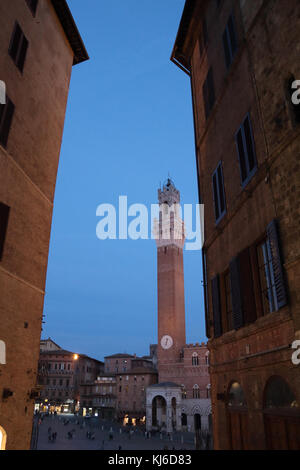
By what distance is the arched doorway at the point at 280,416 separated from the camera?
7062 mm

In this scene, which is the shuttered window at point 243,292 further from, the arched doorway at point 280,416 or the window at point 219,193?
the window at point 219,193

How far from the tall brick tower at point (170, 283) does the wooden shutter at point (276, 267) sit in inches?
2090

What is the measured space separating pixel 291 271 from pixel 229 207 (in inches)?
178

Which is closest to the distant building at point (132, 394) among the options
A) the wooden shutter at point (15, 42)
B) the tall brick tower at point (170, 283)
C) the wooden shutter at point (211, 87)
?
the tall brick tower at point (170, 283)

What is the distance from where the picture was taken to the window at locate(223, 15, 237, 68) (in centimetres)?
1206

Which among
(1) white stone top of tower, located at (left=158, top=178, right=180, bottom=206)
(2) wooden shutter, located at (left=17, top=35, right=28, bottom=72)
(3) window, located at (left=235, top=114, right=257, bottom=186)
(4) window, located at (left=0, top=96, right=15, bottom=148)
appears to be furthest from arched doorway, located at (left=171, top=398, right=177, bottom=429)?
(2) wooden shutter, located at (left=17, top=35, right=28, bottom=72)

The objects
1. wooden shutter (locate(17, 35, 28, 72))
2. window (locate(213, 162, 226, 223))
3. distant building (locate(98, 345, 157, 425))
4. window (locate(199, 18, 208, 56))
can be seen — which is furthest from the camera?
distant building (locate(98, 345, 157, 425))

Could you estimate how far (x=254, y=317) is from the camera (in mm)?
9234

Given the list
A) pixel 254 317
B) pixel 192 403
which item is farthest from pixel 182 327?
pixel 254 317

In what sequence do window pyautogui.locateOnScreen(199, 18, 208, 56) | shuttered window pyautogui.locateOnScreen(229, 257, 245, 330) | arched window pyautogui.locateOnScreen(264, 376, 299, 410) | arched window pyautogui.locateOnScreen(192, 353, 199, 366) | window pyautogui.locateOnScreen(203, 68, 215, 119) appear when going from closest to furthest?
arched window pyautogui.locateOnScreen(264, 376, 299, 410) → shuttered window pyautogui.locateOnScreen(229, 257, 245, 330) → window pyautogui.locateOnScreen(203, 68, 215, 119) → window pyautogui.locateOnScreen(199, 18, 208, 56) → arched window pyautogui.locateOnScreen(192, 353, 199, 366)

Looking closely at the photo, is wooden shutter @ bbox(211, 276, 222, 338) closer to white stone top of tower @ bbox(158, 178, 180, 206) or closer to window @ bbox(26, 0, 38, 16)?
window @ bbox(26, 0, 38, 16)

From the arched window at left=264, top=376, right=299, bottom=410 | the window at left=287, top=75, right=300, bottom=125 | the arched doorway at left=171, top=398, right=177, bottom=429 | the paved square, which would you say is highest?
the window at left=287, top=75, right=300, bottom=125

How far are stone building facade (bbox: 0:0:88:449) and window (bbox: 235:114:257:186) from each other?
25.7 ft

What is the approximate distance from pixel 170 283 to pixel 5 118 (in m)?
53.3
